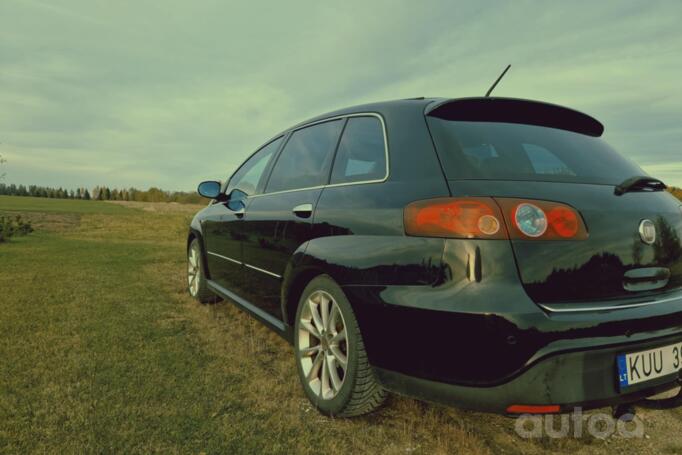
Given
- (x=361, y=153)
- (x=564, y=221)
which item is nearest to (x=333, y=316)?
(x=361, y=153)

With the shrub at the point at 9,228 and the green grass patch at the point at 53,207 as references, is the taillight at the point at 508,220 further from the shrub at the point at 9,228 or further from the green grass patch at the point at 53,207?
the green grass patch at the point at 53,207

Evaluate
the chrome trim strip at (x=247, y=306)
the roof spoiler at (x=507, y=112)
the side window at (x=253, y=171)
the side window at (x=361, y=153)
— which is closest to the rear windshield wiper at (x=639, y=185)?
the roof spoiler at (x=507, y=112)

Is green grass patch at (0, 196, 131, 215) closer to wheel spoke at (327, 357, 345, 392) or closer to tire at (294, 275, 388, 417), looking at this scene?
tire at (294, 275, 388, 417)

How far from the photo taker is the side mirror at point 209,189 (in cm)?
437

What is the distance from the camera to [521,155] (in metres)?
2.04

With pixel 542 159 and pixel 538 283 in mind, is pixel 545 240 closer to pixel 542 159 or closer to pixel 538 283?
pixel 538 283

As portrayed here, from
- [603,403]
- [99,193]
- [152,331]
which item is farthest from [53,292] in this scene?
[99,193]

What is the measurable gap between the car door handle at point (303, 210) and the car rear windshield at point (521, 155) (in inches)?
35.2

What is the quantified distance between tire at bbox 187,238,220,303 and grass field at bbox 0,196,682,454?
1.71ft

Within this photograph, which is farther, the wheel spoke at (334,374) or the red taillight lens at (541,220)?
the wheel spoke at (334,374)

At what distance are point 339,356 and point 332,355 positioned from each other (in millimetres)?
98

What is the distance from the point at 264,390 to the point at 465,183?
1.79 meters

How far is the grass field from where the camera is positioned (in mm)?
2104

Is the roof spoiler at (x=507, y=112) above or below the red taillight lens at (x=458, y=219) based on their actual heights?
above
